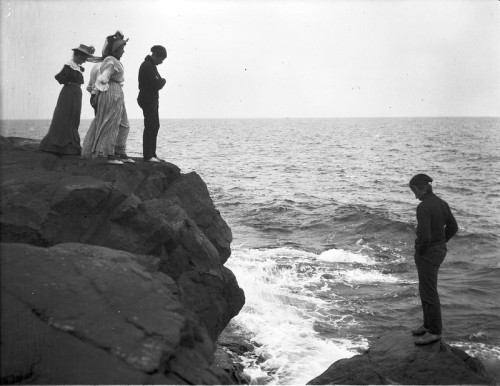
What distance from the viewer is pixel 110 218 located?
23.0ft

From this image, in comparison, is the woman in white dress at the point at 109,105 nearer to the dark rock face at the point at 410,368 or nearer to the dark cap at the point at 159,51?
the dark cap at the point at 159,51

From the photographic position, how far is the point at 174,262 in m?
7.30

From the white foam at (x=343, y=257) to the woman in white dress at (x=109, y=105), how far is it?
10731 millimetres

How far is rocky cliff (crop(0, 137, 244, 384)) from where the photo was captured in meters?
3.95

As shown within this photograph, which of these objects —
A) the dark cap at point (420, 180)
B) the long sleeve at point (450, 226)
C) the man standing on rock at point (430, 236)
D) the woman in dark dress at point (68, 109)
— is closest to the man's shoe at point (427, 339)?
the man standing on rock at point (430, 236)

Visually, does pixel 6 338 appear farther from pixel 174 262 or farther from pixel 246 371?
pixel 246 371

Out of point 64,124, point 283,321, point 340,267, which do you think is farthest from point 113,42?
point 340,267

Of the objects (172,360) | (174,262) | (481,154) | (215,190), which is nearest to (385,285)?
(174,262)

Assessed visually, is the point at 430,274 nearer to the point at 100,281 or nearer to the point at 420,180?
the point at 420,180

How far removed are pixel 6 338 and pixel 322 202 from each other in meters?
25.9

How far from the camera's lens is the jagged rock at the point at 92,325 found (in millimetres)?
3863

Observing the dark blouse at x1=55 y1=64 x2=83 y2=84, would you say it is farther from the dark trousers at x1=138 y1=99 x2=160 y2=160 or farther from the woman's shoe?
the woman's shoe

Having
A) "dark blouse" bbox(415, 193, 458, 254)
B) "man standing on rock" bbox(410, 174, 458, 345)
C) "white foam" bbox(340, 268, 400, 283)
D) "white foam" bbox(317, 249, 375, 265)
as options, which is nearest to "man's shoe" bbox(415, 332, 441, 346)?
"man standing on rock" bbox(410, 174, 458, 345)

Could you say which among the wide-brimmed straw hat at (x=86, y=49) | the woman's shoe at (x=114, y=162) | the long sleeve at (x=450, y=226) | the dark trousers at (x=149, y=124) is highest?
the wide-brimmed straw hat at (x=86, y=49)
